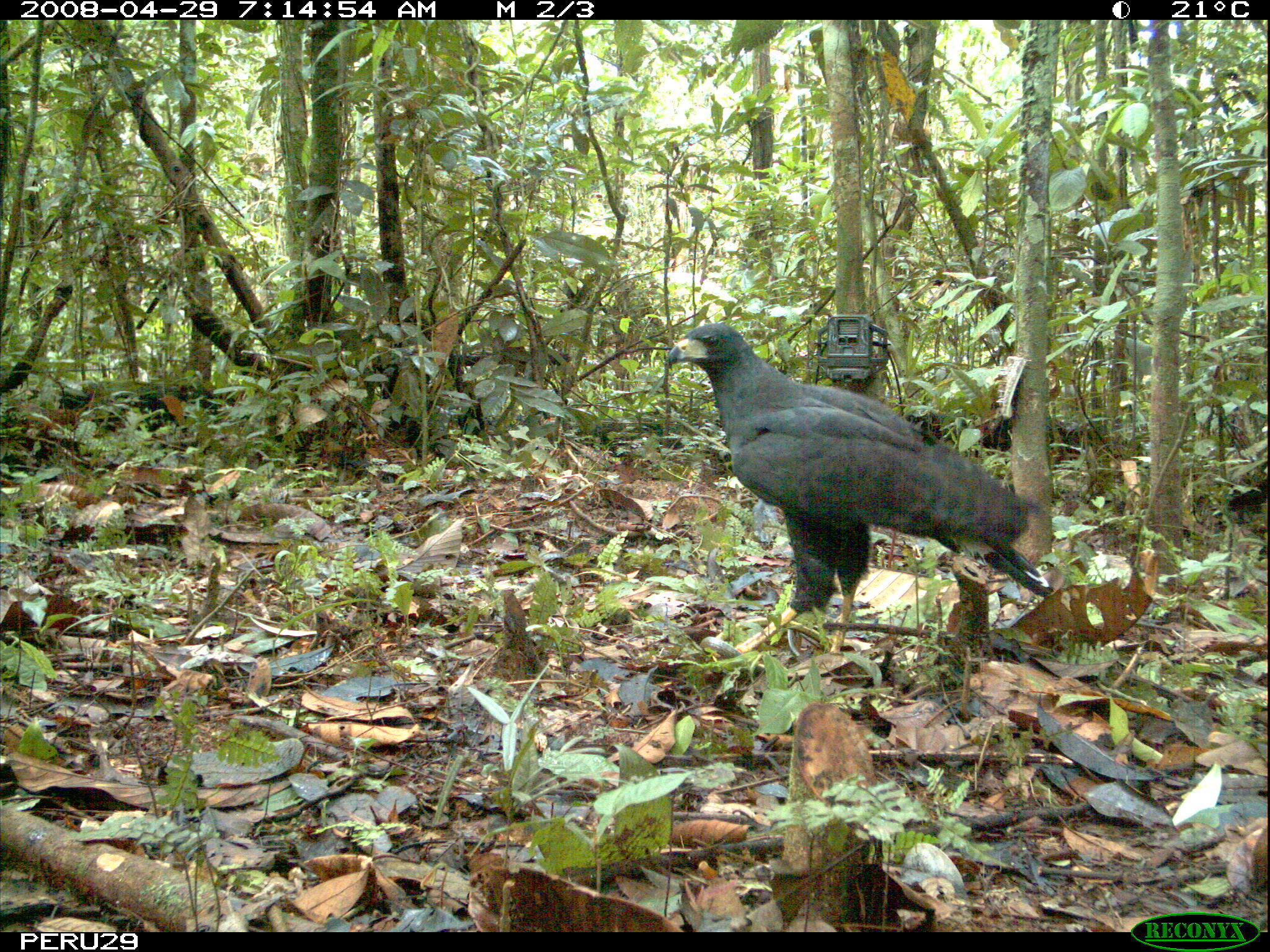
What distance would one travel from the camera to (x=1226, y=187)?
6.54 feet

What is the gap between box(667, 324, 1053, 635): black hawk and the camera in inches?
91.7

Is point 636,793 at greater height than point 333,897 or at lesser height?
greater

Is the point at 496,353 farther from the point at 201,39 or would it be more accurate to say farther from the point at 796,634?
the point at 201,39

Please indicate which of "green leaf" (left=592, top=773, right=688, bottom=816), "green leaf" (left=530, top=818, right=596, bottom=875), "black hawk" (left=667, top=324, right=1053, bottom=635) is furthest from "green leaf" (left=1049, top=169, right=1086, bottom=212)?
"green leaf" (left=530, top=818, right=596, bottom=875)

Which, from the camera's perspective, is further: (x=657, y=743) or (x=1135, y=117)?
(x=657, y=743)

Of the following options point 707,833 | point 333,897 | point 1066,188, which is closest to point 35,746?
point 333,897

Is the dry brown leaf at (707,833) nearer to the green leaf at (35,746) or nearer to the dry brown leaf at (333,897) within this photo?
Answer: the dry brown leaf at (333,897)

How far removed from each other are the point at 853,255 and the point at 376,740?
6.29ft

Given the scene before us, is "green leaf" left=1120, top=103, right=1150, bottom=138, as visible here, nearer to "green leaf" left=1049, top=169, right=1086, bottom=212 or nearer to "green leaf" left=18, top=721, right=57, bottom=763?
"green leaf" left=1049, top=169, right=1086, bottom=212

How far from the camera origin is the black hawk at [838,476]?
7.64 feet

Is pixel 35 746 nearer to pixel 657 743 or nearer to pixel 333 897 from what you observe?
pixel 333 897

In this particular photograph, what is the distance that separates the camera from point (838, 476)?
8.71 ft

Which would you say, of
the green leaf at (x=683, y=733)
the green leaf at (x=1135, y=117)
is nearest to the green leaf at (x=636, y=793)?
the green leaf at (x=683, y=733)
